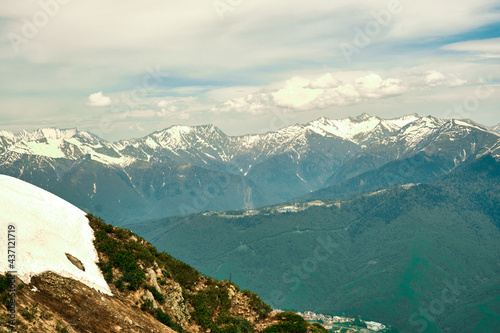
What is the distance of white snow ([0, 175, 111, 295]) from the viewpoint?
37.0m

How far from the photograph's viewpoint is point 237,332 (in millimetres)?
46844

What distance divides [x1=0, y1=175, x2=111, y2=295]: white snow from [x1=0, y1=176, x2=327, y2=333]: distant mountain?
0.34 ft

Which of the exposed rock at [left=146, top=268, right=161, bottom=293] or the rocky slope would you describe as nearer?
the rocky slope

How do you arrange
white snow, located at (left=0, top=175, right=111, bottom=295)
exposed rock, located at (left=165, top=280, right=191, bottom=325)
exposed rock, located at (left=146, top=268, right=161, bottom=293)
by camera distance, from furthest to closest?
exposed rock, located at (left=146, top=268, right=161, bottom=293)
exposed rock, located at (left=165, top=280, right=191, bottom=325)
white snow, located at (left=0, top=175, right=111, bottom=295)

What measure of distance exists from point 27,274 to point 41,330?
260 inches

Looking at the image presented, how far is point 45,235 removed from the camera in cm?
4094

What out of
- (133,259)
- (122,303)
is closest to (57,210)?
(133,259)

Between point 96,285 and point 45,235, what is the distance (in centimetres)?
781

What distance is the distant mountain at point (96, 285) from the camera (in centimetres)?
3391

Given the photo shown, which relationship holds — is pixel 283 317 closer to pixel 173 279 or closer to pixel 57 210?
pixel 173 279

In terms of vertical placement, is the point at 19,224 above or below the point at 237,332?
above

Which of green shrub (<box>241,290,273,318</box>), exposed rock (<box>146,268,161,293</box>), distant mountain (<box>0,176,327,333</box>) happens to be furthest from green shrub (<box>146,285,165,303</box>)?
green shrub (<box>241,290,273,318</box>)

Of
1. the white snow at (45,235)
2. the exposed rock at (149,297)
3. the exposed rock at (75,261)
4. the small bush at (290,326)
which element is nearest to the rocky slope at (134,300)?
the exposed rock at (149,297)

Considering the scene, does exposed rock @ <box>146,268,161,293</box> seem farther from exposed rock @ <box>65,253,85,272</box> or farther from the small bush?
the small bush
